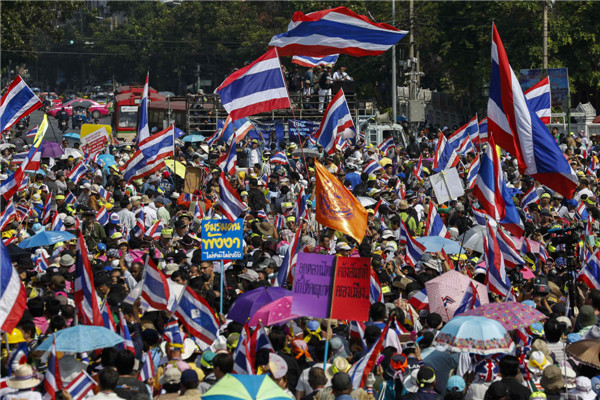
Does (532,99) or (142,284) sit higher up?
(532,99)

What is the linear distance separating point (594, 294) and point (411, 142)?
17.9 metres

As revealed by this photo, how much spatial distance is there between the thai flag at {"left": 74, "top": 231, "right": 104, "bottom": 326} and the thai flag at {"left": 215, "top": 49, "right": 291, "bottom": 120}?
15.7 feet

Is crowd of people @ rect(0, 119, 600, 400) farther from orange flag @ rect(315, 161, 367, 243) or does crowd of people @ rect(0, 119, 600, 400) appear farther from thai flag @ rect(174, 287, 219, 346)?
orange flag @ rect(315, 161, 367, 243)

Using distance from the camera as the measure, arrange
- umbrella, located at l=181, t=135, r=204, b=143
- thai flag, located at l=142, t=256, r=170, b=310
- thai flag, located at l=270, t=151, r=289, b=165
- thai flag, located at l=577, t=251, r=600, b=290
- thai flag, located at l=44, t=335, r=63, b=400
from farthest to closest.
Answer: umbrella, located at l=181, t=135, r=204, b=143
thai flag, located at l=270, t=151, r=289, b=165
thai flag, located at l=577, t=251, r=600, b=290
thai flag, located at l=142, t=256, r=170, b=310
thai flag, located at l=44, t=335, r=63, b=400

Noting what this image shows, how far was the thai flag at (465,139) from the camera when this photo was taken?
22.3 m

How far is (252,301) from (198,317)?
0.71 meters

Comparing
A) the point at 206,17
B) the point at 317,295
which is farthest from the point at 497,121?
the point at 206,17

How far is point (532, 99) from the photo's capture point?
18922 mm

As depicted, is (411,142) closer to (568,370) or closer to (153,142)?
(153,142)

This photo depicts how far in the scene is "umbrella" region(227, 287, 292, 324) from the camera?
→ 32.6 feet

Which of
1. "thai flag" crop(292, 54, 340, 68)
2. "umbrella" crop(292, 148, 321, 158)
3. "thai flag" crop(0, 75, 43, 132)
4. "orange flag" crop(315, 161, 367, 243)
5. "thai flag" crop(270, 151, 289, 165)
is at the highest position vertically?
"thai flag" crop(292, 54, 340, 68)

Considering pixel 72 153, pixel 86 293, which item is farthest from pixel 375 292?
pixel 72 153

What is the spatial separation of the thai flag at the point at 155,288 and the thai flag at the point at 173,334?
1.71ft

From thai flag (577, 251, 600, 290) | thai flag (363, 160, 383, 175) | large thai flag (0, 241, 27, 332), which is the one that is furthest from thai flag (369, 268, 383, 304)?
thai flag (363, 160, 383, 175)
